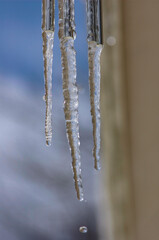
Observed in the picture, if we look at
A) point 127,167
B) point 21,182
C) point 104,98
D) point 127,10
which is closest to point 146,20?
point 127,10

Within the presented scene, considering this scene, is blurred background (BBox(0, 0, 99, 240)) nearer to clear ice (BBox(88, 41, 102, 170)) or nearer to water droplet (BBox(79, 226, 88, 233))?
water droplet (BBox(79, 226, 88, 233))

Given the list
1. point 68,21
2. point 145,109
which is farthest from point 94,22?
point 145,109

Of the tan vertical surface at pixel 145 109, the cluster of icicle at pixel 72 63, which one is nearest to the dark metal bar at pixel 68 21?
the cluster of icicle at pixel 72 63

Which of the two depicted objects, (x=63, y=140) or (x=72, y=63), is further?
(x=63, y=140)

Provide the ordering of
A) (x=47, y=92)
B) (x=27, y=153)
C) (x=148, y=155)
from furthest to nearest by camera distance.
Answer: (x=27, y=153) < (x=148, y=155) < (x=47, y=92)

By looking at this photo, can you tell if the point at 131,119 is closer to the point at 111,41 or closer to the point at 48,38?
the point at 111,41

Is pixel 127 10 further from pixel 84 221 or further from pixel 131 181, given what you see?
pixel 84 221

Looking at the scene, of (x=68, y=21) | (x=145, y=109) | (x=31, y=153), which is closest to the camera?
(x=68, y=21)
